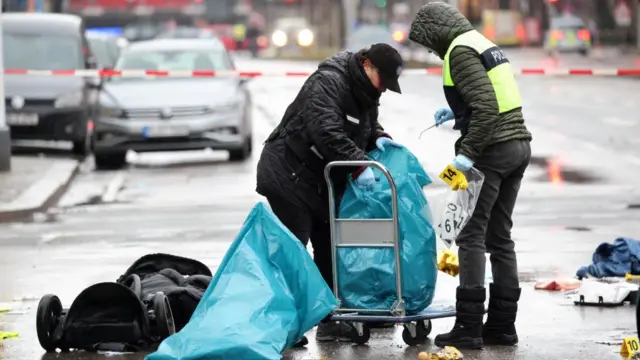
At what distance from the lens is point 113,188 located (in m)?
17.2

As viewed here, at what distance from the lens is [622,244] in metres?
9.76

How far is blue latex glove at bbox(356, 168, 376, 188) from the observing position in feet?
25.6

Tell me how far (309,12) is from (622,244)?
107m

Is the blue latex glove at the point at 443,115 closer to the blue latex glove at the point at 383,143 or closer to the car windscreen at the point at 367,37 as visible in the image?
the blue latex glove at the point at 383,143

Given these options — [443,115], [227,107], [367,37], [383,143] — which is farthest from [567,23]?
[383,143]

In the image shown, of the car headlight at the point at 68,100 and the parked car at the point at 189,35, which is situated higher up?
the car headlight at the point at 68,100

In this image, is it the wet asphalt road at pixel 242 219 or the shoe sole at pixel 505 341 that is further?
the wet asphalt road at pixel 242 219

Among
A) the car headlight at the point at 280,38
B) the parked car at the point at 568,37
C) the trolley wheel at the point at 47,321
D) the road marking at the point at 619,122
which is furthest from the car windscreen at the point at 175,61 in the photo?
the car headlight at the point at 280,38

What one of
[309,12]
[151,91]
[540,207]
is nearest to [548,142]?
[151,91]

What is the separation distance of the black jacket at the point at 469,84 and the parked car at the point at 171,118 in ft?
37.8

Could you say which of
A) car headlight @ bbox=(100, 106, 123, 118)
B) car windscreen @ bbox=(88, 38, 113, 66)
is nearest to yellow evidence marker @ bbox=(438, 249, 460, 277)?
car headlight @ bbox=(100, 106, 123, 118)

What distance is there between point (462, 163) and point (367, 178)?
0.53 m

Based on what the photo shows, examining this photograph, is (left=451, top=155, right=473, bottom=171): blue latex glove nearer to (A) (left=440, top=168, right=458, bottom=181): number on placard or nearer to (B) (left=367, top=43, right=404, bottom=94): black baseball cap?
(A) (left=440, top=168, right=458, bottom=181): number on placard

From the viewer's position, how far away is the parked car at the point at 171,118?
19250mm
